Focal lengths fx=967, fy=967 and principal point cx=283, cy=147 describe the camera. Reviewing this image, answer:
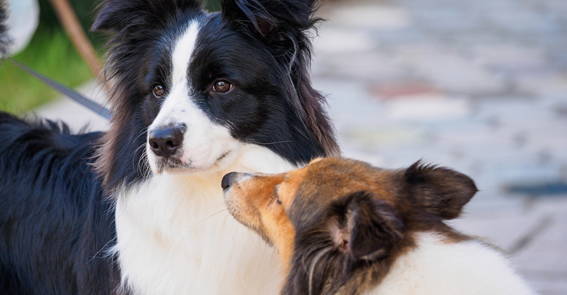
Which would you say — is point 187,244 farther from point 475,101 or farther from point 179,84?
point 475,101

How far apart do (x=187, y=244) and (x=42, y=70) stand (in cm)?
653

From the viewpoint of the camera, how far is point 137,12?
12.5 feet

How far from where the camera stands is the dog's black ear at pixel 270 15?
3.59 m

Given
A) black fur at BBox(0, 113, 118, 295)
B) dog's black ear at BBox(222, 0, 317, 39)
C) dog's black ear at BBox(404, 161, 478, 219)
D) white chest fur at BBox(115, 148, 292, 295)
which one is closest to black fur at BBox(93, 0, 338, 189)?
dog's black ear at BBox(222, 0, 317, 39)

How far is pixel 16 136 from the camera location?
14.0 ft

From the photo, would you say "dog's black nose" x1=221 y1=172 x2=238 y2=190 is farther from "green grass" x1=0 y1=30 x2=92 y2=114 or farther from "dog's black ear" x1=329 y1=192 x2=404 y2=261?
"green grass" x1=0 y1=30 x2=92 y2=114

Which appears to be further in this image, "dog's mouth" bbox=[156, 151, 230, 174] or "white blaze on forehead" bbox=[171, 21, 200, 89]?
"white blaze on forehead" bbox=[171, 21, 200, 89]

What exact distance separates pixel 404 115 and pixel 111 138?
503 cm

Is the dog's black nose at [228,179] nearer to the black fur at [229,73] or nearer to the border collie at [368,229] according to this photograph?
the border collie at [368,229]

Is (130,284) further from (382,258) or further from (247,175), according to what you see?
(382,258)

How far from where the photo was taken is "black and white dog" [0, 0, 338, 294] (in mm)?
3596

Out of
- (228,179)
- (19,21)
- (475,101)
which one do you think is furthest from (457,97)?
(228,179)

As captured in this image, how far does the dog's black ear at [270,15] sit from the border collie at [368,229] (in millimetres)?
567

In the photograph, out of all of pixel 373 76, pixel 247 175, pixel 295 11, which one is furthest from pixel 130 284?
pixel 373 76
